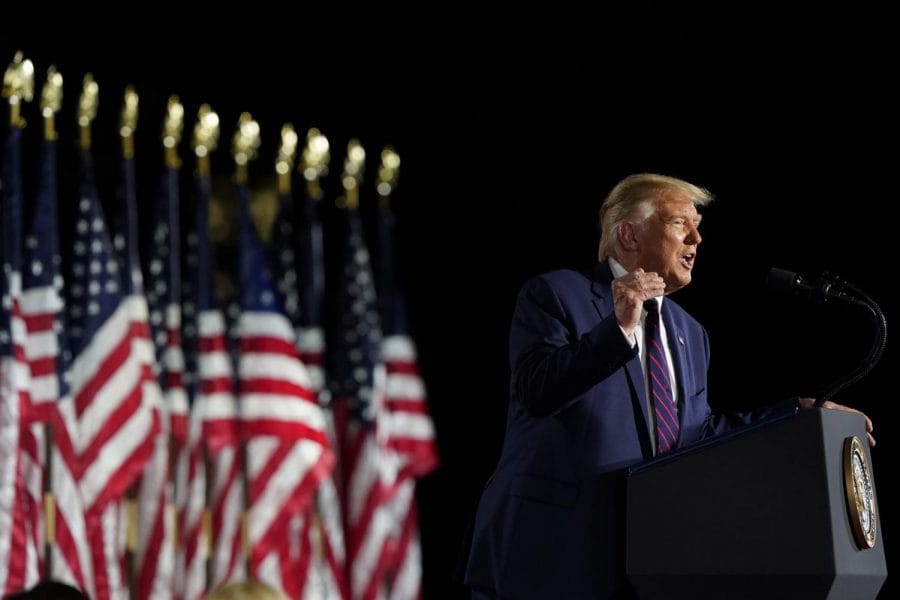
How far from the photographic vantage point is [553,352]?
2.34 meters

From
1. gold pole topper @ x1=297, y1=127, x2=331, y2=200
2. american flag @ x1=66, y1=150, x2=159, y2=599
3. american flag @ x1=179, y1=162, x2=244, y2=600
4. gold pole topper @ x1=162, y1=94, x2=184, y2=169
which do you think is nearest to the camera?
american flag @ x1=66, y1=150, x2=159, y2=599

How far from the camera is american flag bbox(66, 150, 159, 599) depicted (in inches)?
203

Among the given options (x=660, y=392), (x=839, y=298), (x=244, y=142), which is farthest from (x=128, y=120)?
(x=839, y=298)

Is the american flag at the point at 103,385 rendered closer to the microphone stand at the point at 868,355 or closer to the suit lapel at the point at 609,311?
the suit lapel at the point at 609,311

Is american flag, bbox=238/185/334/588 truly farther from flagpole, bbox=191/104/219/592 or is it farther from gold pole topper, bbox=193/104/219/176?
gold pole topper, bbox=193/104/219/176

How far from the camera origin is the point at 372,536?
609 centimetres

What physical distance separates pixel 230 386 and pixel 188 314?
0.51 m

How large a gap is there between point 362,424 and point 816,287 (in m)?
4.17

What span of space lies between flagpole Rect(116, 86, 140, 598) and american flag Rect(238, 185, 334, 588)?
19.5 inches

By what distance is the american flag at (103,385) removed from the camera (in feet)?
16.9

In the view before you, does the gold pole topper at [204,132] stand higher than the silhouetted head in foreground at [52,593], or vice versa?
the gold pole topper at [204,132]

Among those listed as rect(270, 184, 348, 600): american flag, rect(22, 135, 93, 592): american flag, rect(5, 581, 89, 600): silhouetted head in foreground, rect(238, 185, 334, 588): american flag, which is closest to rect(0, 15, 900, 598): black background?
rect(270, 184, 348, 600): american flag

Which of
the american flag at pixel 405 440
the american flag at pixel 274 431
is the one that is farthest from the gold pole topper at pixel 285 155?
the american flag at pixel 405 440

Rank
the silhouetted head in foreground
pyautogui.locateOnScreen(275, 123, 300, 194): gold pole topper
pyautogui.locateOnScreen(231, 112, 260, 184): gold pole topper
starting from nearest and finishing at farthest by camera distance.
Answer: the silhouetted head in foreground
pyautogui.locateOnScreen(231, 112, 260, 184): gold pole topper
pyautogui.locateOnScreen(275, 123, 300, 194): gold pole topper
